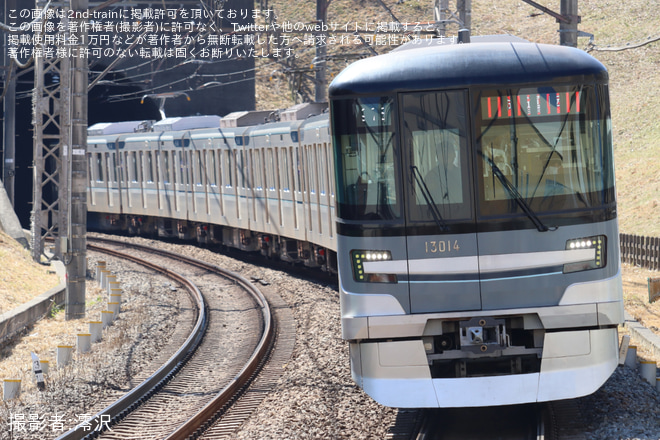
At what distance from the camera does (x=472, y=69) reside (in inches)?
303

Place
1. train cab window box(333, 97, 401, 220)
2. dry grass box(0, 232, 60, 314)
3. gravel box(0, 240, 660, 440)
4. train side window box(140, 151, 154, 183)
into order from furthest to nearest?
train side window box(140, 151, 154, 183)
dry grass box(0, 232, 60, 314)
gravel box(0, 240, 660, 440)
train cab window box(333, 97, 401, 220)

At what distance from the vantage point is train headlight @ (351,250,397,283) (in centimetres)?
765

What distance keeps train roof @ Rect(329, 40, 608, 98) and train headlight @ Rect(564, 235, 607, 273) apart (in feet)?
4.15

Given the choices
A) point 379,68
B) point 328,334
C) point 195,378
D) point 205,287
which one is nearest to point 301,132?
point 205,287

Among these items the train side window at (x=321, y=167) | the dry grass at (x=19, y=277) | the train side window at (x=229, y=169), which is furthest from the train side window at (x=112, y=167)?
the train side window at (x=321, y=167)

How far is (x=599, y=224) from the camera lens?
7.56 m

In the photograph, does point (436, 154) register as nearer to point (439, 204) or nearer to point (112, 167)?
point (439, 204)

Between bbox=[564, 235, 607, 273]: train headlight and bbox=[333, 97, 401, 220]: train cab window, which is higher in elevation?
bbox=[333, 97, 401, 220]: train cab window

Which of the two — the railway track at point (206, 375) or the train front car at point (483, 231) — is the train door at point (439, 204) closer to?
the train front car at point (483, 231)

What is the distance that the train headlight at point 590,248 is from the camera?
295 inches

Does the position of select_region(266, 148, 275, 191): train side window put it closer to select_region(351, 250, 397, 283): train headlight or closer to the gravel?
the gravel

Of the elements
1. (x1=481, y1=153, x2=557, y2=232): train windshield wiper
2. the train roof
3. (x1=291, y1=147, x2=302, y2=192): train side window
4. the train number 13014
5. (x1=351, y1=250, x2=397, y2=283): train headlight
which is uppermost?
the train roof

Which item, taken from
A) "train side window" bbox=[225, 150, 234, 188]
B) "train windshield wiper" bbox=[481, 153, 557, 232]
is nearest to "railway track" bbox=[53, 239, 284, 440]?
"train windshield wiper" bbox=[481, 153, 557, 232]

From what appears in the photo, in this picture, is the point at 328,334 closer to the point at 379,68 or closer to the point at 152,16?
the point at 379,68
